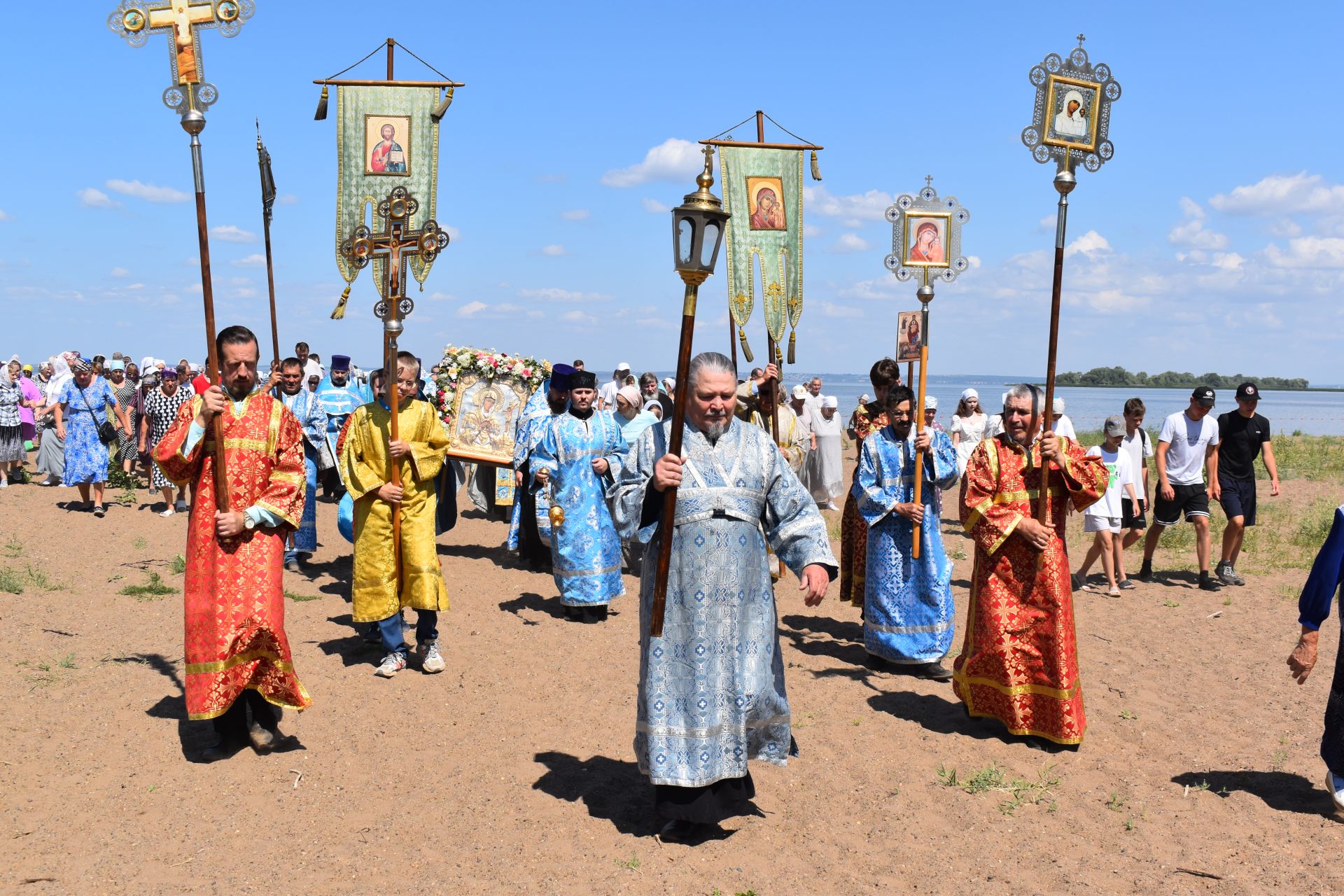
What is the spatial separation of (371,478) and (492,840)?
9.95ft

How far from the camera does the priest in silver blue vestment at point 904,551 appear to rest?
773cm

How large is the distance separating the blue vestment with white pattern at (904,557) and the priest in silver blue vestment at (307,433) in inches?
231

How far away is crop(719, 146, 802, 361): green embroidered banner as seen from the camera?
1084 centimetres

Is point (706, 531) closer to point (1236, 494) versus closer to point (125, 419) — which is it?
point (1236, 494)

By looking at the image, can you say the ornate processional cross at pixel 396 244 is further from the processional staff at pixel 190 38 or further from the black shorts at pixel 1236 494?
the black shorts at pixel 1236 494

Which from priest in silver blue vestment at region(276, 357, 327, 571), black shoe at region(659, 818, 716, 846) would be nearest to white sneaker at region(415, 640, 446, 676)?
black shoe at region(659, 818, 716, 846)

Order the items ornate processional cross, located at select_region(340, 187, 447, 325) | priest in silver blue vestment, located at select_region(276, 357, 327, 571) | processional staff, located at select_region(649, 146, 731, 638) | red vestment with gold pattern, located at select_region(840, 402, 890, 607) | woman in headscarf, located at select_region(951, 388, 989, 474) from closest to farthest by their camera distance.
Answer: processional staff, located at select_region(649, 146, 731, 638), ornate processional cross, located at select_region(340, 187, 447, 325), red vestment with gold pattern, located at select_region(840, 402, 890, 607), priest in silver blue vestment, located at select_region(276, 357, 327, 571), woman in headscarf, located at select_region(951, 388, 989, 474)

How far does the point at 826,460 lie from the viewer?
55.0 feet

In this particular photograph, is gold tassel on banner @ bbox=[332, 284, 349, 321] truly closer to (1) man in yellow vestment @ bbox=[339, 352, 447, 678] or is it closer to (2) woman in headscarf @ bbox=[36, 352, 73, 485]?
(1) man in yellow vestment @ bbox=[339, 352, 447, 678]

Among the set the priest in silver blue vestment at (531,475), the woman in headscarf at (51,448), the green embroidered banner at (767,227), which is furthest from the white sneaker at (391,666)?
the woman in headscarf at (51,448)

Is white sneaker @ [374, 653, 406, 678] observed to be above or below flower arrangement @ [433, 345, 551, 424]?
below

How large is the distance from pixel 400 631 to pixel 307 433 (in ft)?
14.1

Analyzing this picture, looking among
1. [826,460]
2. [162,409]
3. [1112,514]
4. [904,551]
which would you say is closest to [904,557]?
[904,551]

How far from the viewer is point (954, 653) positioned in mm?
8664
